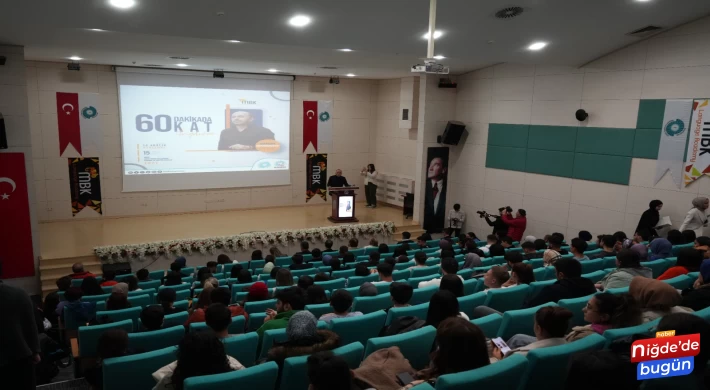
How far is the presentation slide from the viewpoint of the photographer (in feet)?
38.2

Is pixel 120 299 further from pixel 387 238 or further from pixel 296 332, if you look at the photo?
pixel 387 238

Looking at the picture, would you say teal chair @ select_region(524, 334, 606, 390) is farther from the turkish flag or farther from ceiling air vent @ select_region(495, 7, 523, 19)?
the turkish flag

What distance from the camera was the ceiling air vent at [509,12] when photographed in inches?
258

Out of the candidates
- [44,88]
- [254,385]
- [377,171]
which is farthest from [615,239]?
[44,88]

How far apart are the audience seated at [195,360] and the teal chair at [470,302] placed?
220 centimetres

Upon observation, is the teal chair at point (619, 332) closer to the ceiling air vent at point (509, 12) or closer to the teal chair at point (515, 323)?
the teal chair at point (515, 323)

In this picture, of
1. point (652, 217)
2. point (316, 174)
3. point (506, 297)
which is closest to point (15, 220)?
point (316, 174)

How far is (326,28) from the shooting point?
6.81 meters

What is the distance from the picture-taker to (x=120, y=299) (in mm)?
4676

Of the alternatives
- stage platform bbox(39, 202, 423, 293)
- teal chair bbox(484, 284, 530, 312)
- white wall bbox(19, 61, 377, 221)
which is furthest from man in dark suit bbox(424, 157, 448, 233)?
teal chair bbox(484, 284, 530, 312)

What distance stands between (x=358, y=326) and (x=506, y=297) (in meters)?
1.48

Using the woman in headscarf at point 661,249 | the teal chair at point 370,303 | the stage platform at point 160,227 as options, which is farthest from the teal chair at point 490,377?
the stage platform at point 160,227

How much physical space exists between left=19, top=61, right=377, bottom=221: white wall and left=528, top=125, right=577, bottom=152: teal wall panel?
219 inches

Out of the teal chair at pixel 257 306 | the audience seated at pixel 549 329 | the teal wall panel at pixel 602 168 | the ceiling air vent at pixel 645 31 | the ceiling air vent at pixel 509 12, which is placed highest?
the ceiling air vent at pixel 645 31
